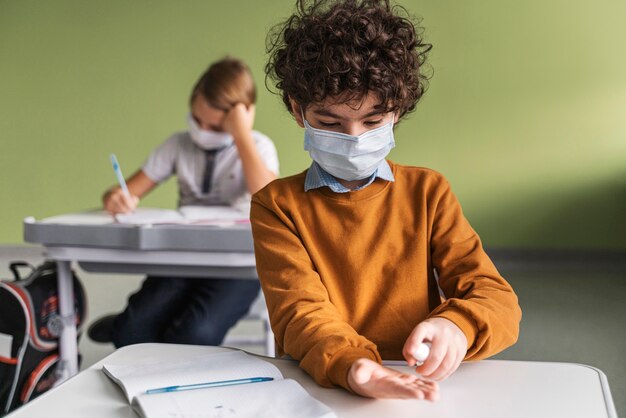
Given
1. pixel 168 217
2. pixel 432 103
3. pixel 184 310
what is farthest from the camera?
pixel 432 103

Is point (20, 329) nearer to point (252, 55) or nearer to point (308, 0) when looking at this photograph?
point (308, 0)

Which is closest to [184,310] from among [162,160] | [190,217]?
[190,217]

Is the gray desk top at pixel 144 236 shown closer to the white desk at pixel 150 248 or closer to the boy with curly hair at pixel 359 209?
the white desk at pixel 150 248

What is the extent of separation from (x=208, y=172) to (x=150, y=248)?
55cm

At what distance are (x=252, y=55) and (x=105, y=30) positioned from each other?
3.20 ft

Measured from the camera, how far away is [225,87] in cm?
224

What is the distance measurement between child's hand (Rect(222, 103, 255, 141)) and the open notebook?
1.34 metres

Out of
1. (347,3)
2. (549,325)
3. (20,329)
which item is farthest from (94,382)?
(549,325)

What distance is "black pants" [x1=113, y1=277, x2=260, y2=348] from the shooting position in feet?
6.45

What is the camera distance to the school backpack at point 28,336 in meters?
1.86

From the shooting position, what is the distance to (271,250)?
1.06 metres

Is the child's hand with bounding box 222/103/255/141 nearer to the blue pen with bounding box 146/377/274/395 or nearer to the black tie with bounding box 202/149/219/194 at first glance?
the black tie with bounding box 202/149/219/194

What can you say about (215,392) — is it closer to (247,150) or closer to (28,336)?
(28,336)

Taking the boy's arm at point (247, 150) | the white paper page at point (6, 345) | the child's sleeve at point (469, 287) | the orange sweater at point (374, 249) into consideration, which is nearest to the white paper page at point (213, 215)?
the boy's arm at point (247, 150)
